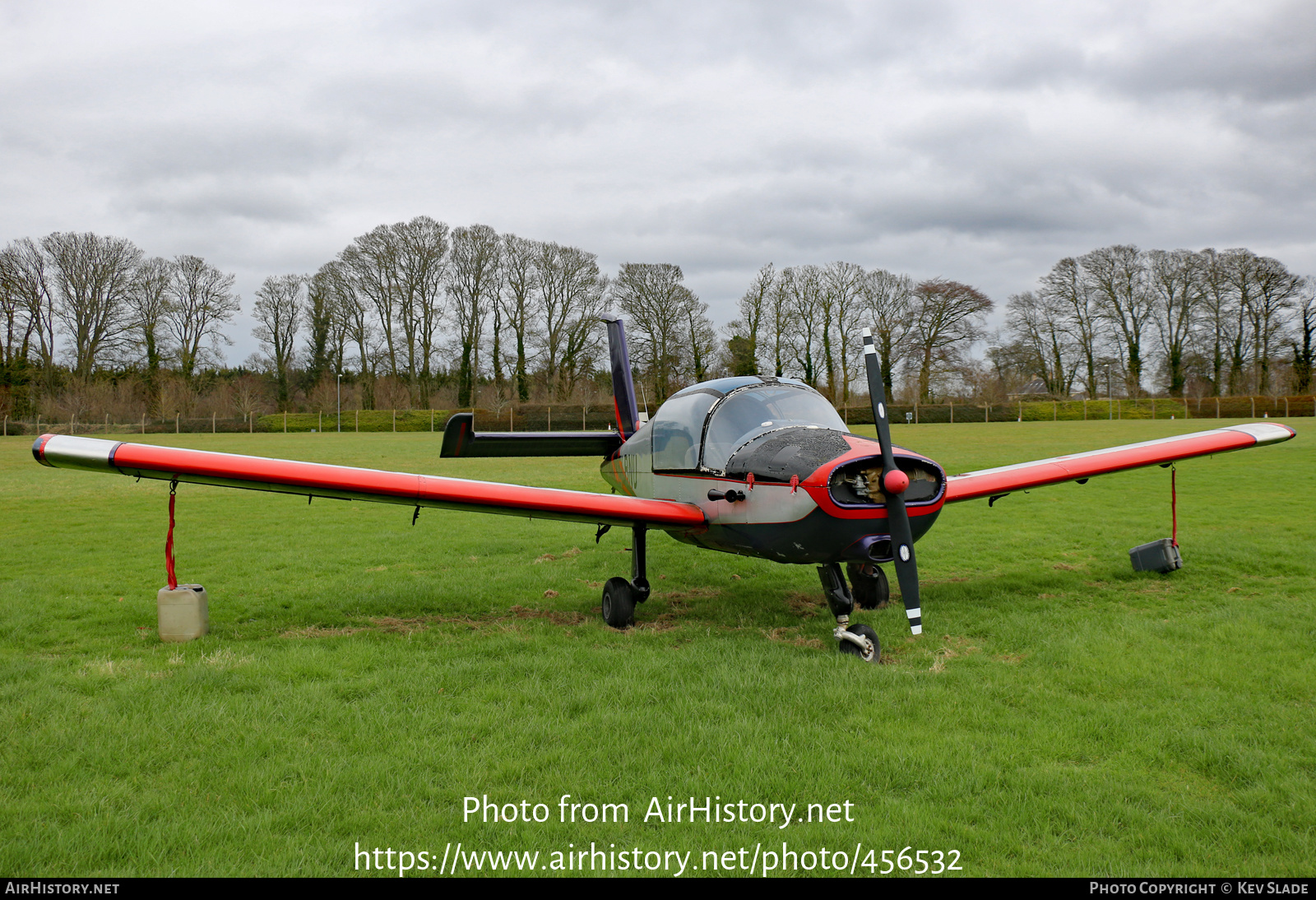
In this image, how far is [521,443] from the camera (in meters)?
9.94

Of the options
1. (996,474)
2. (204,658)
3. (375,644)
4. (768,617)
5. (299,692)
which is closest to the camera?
(299,692)

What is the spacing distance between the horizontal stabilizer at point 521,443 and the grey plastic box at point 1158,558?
6703 mm

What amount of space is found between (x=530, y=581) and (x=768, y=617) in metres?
3.24

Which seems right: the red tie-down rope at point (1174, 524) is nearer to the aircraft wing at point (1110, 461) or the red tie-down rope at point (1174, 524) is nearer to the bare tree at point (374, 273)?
the aircraft wing at point (1110, 461)

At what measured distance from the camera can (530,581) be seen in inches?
375

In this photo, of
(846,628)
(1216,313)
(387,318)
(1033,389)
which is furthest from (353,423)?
(1216,313)

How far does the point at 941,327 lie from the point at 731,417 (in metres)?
60.3

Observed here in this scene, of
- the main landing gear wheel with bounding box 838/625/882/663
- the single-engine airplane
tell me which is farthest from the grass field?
the single-engine airplane

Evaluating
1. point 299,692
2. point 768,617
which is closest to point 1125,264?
point 768,617

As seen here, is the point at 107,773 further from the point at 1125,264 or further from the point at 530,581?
the point at 1125,264

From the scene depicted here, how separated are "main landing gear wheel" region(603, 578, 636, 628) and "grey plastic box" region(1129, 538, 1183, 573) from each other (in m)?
6.43

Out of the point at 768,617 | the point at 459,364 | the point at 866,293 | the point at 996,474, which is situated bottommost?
the point at 768,617

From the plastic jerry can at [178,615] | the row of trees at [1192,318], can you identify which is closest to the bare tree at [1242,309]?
the row of trees at [1192,318]

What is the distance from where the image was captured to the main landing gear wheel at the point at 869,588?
25.8 ft
